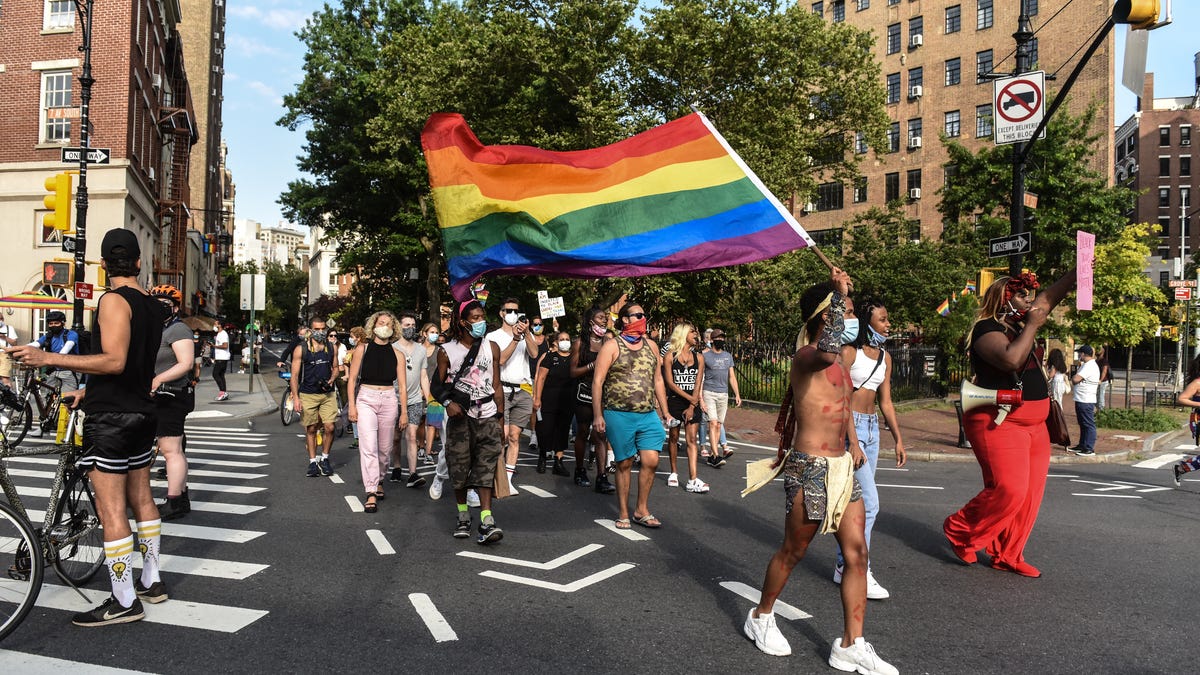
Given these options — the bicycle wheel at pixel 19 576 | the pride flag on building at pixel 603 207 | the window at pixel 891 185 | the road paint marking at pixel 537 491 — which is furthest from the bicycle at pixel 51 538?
the window at pixel 891 185

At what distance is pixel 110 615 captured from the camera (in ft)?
15.0

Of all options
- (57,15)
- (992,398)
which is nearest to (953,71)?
(57,15)

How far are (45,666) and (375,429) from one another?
4385 mm

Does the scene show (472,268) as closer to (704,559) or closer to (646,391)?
(646,391)

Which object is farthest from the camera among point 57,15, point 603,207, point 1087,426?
point 57,15

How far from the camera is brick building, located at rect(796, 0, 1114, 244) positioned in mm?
44719

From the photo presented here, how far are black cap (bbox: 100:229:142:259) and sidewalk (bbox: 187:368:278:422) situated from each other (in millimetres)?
12023

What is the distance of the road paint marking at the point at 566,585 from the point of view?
5.38 metres

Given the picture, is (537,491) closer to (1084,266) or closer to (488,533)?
(488,533)

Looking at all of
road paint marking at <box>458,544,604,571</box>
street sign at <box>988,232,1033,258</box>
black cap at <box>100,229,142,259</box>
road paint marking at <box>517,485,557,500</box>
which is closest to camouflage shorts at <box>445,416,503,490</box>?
road paint marking at <box>458,544,604,571</box>

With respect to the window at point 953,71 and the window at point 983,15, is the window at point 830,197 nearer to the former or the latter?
the window at point 953,71

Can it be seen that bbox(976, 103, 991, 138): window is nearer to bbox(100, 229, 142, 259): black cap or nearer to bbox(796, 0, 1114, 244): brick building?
bbox(796, 0, 1114, 244): brick building

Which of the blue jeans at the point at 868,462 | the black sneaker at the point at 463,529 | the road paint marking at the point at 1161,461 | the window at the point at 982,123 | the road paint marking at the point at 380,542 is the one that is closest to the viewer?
the blue jeans at the point at 868,462

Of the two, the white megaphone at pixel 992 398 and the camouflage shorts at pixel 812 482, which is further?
the white megaphone at pixel 992 398
